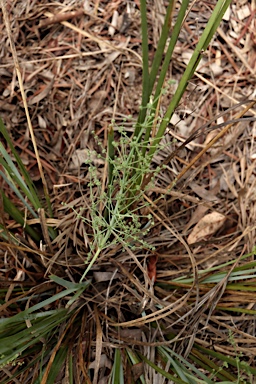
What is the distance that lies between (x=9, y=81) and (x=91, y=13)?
31cm

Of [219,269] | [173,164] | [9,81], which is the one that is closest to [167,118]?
[173,164]

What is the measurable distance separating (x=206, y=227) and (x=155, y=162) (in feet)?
0.71

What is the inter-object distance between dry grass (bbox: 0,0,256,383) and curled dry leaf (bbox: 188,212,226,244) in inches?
0.4

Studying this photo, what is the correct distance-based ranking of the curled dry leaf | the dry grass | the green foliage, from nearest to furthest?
the green foliage < the dry grass < the curled dry leaf

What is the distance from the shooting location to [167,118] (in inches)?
30.3

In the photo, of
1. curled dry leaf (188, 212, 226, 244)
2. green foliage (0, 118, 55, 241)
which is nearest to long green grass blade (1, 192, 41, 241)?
green foliage (0, 118, 55, 241)

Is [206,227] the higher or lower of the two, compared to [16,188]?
lower

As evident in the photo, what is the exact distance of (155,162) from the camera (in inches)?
43.3

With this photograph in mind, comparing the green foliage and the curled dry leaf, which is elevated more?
the green foliage

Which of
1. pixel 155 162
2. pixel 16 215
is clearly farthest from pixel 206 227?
pixel 16 215

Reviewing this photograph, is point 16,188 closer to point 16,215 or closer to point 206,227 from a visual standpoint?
point 16,215

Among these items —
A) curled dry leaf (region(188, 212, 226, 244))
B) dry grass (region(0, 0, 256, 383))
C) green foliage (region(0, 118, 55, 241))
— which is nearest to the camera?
green foliage (region(0, 118, 55, 241))

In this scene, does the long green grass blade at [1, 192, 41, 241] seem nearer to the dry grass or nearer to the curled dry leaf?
the dry grass

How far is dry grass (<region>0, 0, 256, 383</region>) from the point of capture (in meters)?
0.96
